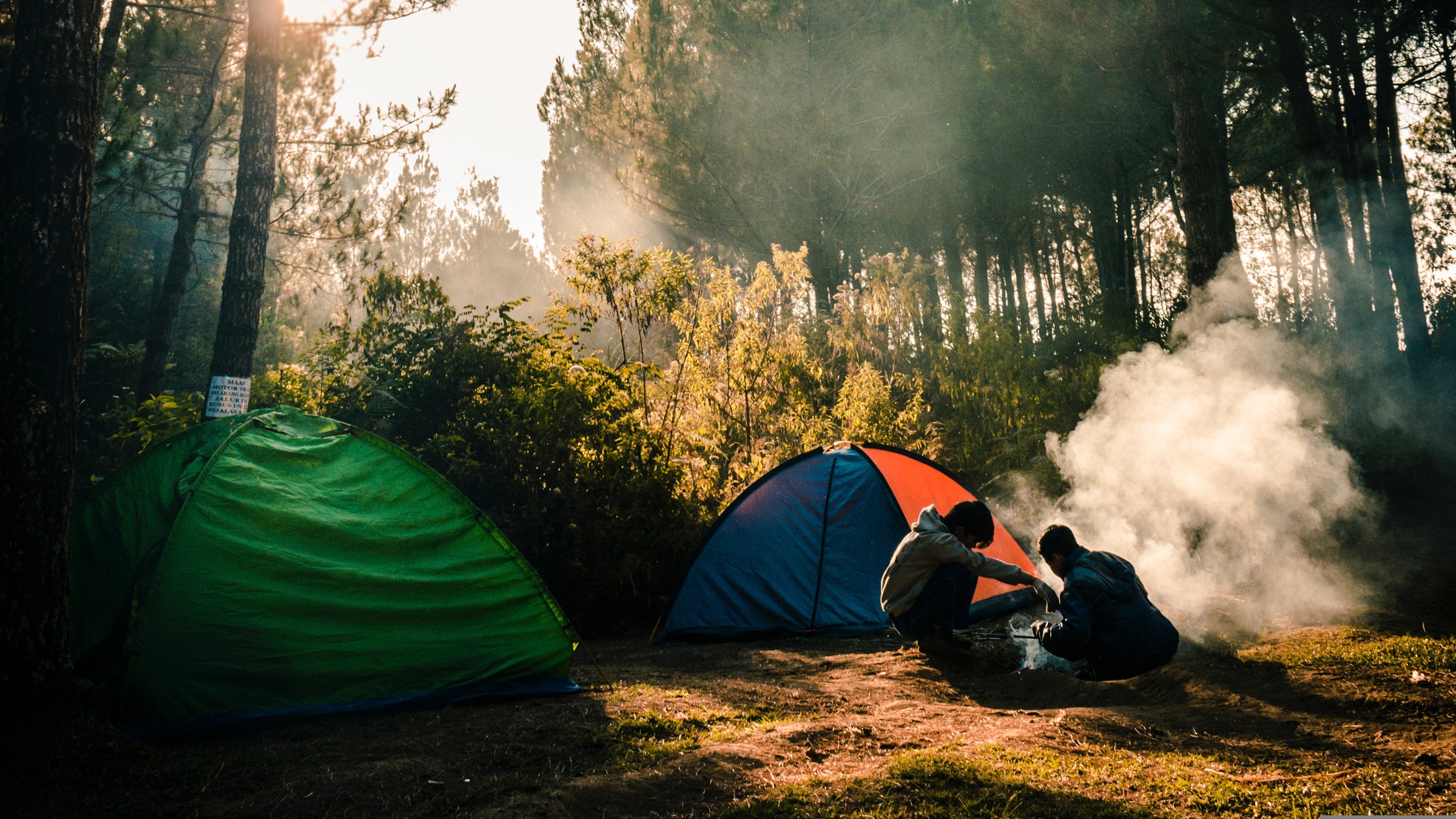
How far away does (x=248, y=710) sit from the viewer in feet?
13.4

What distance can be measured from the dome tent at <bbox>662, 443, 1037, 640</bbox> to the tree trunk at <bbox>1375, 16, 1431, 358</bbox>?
32.7 ft

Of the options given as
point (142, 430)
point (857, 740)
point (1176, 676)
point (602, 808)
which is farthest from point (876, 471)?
point (142, 430)

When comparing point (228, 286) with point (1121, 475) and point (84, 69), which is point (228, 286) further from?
point (1121, 475)

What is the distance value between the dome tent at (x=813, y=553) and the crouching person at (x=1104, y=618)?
6.13ft

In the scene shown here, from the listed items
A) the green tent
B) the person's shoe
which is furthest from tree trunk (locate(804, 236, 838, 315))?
the green tent

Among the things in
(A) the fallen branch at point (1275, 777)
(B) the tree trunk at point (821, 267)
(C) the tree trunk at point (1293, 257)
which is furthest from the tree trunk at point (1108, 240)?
(A) the fallen branch at point (1275, 777)

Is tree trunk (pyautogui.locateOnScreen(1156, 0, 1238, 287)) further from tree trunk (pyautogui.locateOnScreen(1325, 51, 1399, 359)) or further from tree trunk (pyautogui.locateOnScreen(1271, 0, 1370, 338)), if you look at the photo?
tree trunk (pyautogui.locateOnScreen(1325, 51, 1399, 359))

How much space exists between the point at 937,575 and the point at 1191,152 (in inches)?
275

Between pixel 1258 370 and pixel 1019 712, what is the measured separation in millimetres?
7486

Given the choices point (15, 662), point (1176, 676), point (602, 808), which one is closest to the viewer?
point (602, 808)

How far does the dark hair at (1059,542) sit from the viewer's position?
4.71 meters

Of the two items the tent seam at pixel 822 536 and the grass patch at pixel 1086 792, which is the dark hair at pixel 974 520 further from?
the grass patch at pixel 1086 792

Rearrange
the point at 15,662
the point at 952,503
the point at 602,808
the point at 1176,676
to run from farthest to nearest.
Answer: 1. the point at 952,503
2. the point at 1176,676
3. the point at 15,662
4. the point at 602,808

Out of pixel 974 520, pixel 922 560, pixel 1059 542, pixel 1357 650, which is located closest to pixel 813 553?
pixel 922 560
